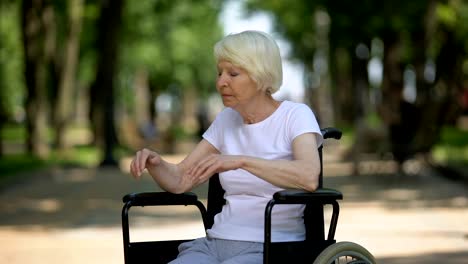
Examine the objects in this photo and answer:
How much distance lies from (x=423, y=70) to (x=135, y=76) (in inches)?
1545

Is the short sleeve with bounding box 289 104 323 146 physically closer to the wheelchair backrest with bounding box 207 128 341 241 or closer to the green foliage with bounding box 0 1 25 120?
the wheelchair backrest with bounding box 207 128 341 241

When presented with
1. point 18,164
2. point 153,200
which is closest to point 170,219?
point 153,200

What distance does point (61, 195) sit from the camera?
66.4ft

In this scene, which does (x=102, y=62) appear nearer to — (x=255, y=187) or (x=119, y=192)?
(x=119, y=192)

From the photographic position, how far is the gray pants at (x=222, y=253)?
4988 millimetres

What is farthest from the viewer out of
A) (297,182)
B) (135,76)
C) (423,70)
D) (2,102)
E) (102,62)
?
(135,76)

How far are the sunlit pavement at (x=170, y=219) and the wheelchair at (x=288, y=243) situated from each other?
4803 millimetres

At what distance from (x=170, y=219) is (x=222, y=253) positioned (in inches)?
386

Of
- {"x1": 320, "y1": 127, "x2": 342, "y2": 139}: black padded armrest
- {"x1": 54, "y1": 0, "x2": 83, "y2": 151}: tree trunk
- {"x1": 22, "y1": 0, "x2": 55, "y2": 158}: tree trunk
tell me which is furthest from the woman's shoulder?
{"x1": 54, "y1": 0, "x2": 83, "y2": 151}: tree trunk

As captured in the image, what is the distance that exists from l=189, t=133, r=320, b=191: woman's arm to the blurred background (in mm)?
6037

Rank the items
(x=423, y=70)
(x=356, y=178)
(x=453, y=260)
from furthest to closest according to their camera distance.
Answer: (x=423, y=70) < (x=356, y=178) < (x=453, y=260)

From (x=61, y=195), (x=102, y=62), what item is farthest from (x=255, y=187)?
(x=102, y=62)

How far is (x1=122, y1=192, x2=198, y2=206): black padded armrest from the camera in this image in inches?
211

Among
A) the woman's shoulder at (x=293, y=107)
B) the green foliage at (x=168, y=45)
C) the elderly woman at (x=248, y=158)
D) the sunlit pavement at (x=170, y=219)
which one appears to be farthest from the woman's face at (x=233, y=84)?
the green foliage at (x=168, y=45)
